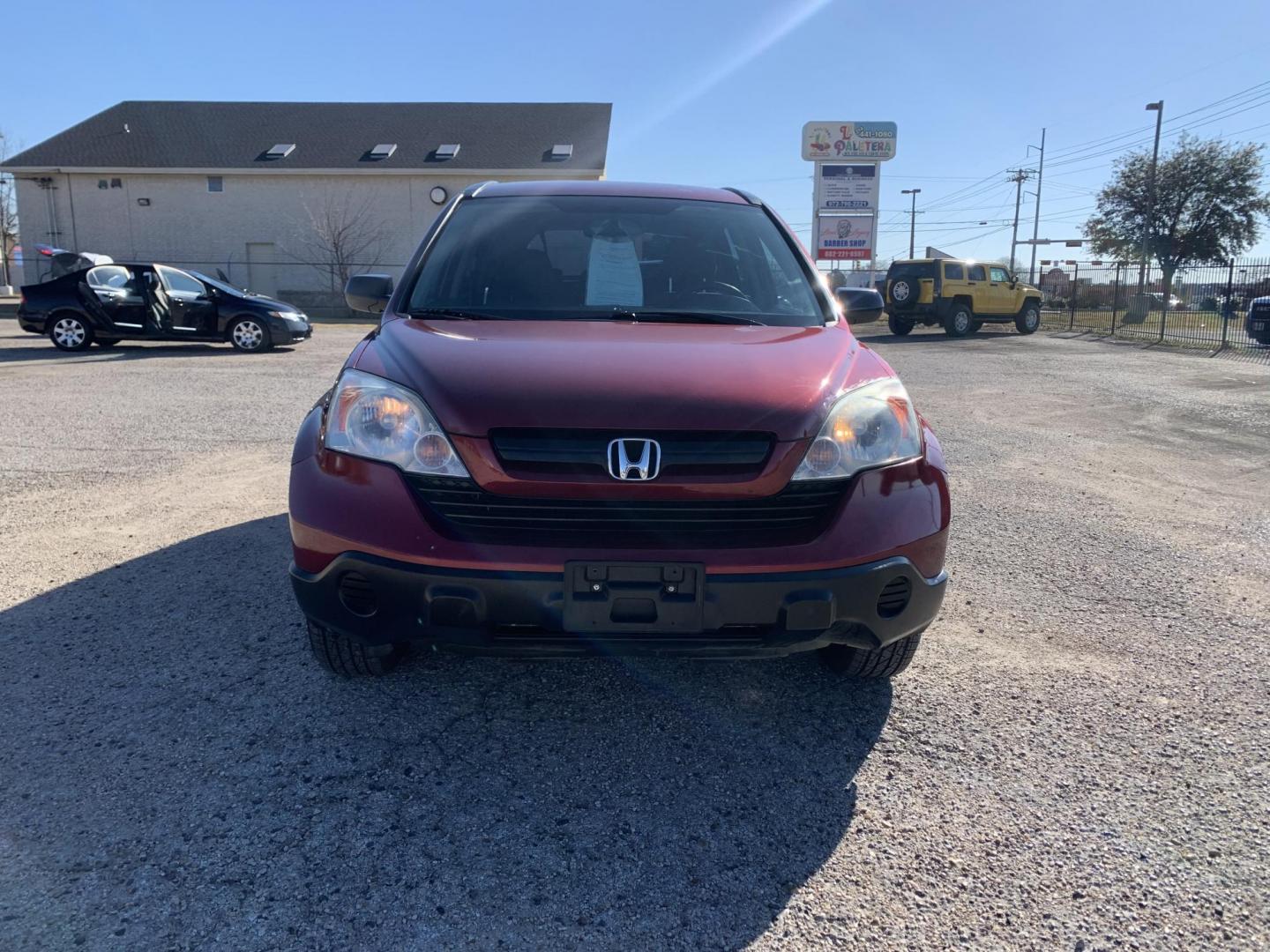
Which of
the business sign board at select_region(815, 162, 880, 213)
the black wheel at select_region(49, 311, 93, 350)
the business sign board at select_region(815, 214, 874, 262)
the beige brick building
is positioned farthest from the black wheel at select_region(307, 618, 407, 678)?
the beige brick building

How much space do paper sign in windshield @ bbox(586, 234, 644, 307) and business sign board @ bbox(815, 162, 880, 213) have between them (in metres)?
29.0

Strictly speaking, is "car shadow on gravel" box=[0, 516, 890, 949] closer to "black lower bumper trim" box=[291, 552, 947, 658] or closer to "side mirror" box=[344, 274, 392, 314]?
"black lower bumper trim" box=[291, 552, 947, 658]

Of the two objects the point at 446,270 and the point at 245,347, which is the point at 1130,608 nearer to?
the point at 446,270

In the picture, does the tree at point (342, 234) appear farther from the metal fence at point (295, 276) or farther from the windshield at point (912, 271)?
the windshield at point (912, 271)

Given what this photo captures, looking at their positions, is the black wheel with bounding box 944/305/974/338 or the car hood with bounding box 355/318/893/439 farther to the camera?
the black wheel with bounding box 944/305/974/338

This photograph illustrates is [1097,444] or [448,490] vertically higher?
[448,490]

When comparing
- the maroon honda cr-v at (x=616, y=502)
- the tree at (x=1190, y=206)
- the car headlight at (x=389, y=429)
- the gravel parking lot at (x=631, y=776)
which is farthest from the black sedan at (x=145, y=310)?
the tree at (x=1190, y=206)

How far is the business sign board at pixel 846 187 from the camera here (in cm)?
3045

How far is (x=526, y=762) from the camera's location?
2.53m

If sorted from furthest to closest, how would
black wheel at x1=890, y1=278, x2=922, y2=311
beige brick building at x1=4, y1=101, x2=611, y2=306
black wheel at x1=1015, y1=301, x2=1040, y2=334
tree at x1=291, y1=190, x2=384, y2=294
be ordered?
tree at x1=291, y1=190, x2=384, y2=294 → beige brick building at x1=4, y1=101, x2=611, y2=306 → black wheel at x1=1015, y1=301, x2=1040, y2=334 → black wheel at x1=890, y1=278, x2=922, y2=311

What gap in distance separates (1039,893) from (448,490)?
1705 mm

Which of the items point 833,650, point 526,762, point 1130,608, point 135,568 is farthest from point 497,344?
point 1130,608

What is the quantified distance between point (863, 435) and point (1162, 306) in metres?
25.1

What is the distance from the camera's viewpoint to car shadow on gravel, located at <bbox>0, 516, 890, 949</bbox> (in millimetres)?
1925
